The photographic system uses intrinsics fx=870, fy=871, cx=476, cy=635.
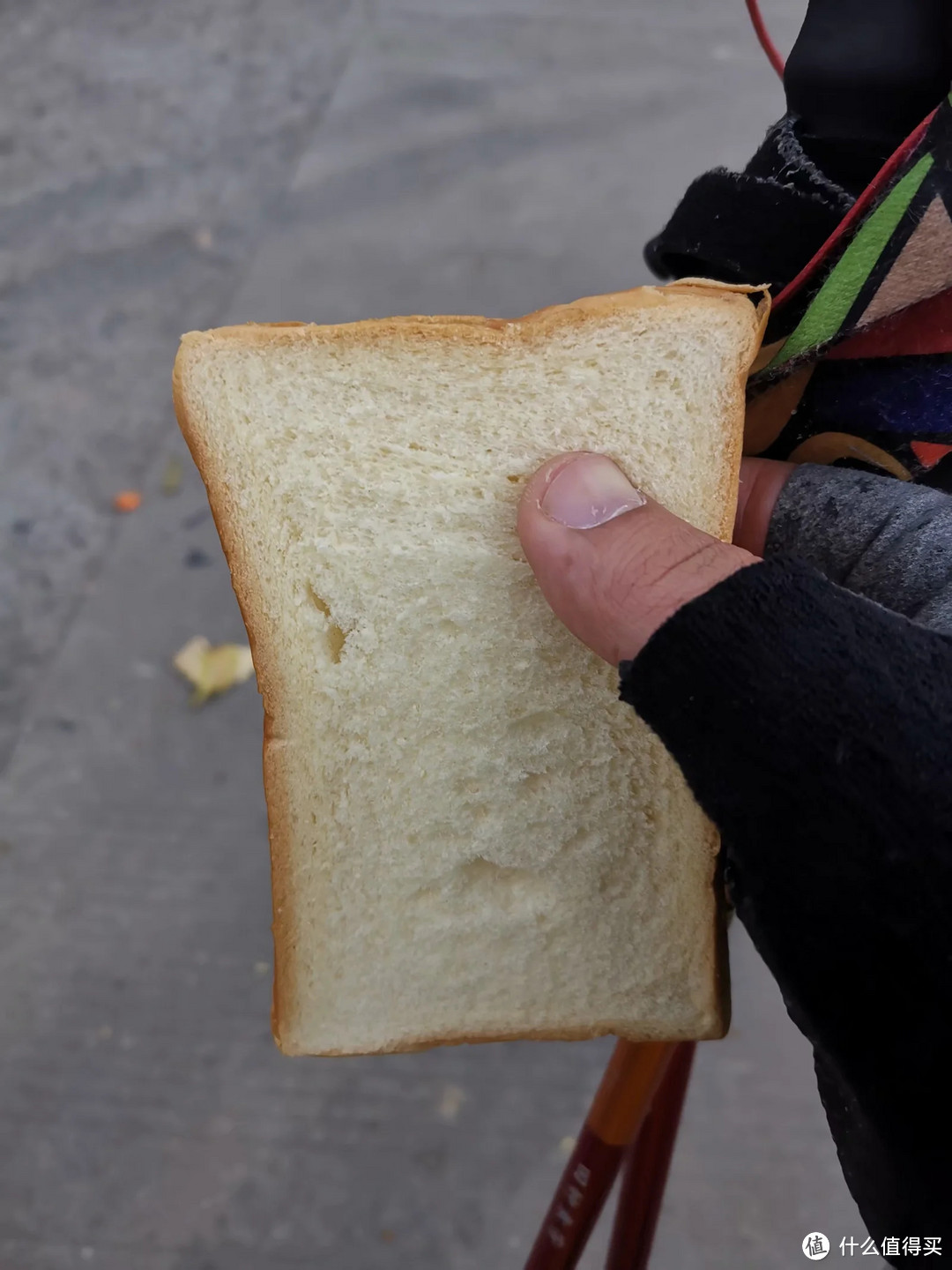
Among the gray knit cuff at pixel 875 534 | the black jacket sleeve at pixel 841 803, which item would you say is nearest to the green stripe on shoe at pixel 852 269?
the gray knit cuff at pixel 875 534

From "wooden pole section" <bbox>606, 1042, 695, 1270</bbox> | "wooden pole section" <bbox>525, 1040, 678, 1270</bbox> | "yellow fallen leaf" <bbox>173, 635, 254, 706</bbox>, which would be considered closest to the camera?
"wooden pole section" <bbox>525, 1040, 678, 1270</bbox>

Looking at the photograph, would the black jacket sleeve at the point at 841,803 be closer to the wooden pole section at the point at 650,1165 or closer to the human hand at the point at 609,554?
the human hand at the point at 609,554

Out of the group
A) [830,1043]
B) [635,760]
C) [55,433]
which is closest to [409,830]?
[635,760]

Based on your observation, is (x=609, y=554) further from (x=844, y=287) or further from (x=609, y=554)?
(x=844, y=287)

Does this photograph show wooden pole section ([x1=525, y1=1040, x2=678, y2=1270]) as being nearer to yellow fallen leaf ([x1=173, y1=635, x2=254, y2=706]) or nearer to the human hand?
the human hand

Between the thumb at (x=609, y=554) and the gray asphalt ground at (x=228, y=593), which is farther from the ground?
the thumb at (x=609, y=554)

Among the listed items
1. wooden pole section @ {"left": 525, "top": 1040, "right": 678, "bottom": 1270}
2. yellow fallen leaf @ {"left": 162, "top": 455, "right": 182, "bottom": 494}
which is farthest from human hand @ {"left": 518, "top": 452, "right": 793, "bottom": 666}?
yellow fallen leaf @ {"left": 162, "top": 455, "right": 182, "bottom": 494}

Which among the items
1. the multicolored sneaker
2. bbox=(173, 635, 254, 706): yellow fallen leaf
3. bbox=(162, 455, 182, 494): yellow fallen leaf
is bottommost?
bbox=(173, 635, 254, 706): yellow fallen leaf
